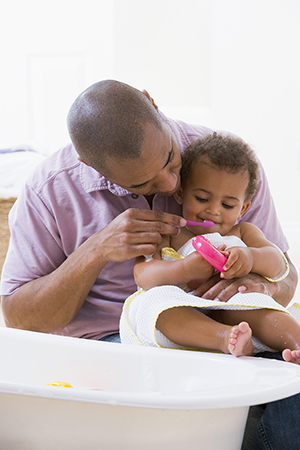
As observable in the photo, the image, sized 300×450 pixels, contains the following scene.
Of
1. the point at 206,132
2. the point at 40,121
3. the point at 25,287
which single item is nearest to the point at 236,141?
the point at 206,132

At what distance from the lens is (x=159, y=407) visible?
2.12ft

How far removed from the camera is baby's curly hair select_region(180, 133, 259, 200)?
3.67 feet

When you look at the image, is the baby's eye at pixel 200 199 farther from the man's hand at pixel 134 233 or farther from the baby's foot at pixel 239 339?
the baby's foot at pixel 239 339

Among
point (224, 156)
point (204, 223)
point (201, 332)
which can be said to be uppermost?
point (224, 156)

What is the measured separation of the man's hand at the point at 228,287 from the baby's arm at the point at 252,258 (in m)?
0.02

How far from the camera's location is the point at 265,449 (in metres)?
0.85

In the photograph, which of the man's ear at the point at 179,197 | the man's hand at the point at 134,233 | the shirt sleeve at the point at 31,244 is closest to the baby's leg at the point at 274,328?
the man's hand at the point at 134,233

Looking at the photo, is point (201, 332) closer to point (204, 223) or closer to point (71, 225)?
point (204, 223)

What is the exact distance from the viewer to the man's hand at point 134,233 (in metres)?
1.01

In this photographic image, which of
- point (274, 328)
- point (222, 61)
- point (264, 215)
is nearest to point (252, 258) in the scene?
point (274, 328)

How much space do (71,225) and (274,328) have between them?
0.51 m

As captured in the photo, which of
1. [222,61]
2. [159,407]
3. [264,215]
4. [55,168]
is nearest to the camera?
[159,407]

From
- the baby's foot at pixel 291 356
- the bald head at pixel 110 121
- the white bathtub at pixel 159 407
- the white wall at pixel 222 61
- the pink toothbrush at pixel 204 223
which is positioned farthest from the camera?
the white wall at pixel 222 61

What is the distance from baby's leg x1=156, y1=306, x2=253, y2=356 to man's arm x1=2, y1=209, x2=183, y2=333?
0.50 ft
